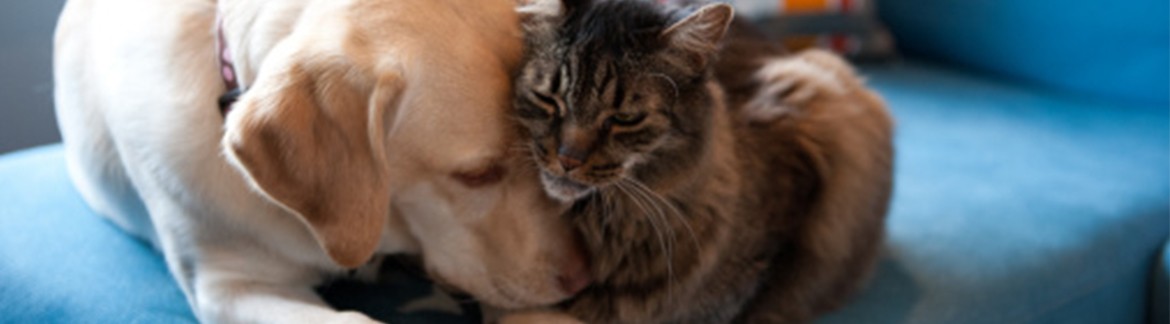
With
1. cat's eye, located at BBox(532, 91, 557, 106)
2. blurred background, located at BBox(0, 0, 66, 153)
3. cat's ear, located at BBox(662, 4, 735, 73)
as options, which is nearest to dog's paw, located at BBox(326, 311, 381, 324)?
cat's eye, located at BBox(532, 91, 557, 106)

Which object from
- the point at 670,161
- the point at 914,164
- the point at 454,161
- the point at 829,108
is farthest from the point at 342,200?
the point at 914,164

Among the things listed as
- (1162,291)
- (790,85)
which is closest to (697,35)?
(790,85)

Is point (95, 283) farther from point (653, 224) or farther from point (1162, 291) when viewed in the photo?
point (1162, 291)

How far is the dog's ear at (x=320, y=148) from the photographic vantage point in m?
0.99

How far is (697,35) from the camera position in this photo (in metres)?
1.07

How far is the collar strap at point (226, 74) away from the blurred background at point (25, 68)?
739 mm

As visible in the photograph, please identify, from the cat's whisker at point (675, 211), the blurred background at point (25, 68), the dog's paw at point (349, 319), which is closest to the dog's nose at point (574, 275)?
the cat's whisker at point (675, 211)

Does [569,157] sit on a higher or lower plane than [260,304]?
higher

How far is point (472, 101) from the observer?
1065mm

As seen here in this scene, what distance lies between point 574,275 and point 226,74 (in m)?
0.46

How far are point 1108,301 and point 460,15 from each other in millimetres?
1246

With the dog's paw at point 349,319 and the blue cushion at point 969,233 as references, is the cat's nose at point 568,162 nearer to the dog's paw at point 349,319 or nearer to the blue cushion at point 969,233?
the dog's paw at point 349,319

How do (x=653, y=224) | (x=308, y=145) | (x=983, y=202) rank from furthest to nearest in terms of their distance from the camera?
(x=983, y=202), (x=653, y=224), (x=308, y=145)

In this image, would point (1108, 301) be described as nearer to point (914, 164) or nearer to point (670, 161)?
point (914, 164)
